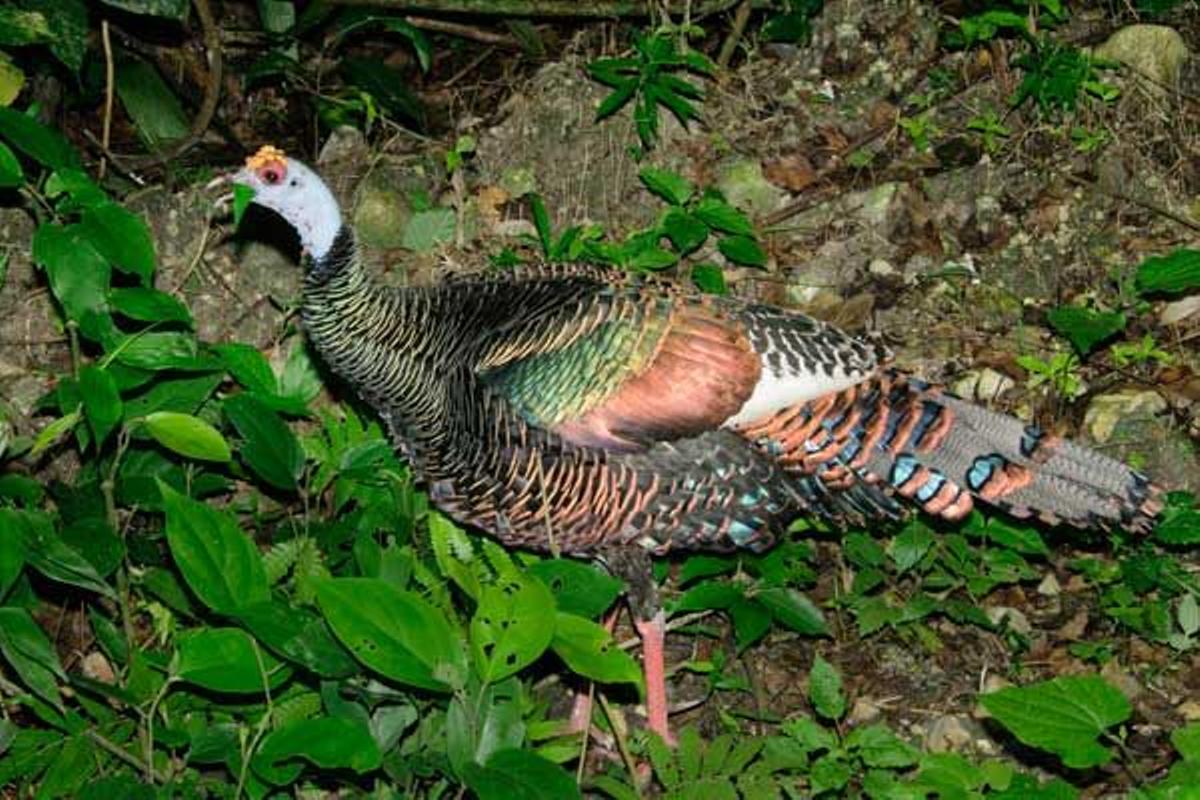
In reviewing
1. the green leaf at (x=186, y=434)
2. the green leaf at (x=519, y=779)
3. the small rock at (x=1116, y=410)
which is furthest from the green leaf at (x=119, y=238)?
the small rock at (x=1116, y=410)

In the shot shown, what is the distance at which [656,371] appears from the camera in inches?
179

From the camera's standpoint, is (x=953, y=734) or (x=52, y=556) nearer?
(x=52, y=556)

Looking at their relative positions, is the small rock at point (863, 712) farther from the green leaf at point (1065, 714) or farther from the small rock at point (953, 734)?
the green leaf at point (1065, 714)

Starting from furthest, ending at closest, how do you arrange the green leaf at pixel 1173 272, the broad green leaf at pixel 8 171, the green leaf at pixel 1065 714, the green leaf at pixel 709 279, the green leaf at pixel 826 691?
the green leaf at pixel 709 279
the green leaf at pixel 1173 272
the green leaf at pixel 826 691
the broad green leaf at pixel 8 171
the green leaf at pixel 1065 714

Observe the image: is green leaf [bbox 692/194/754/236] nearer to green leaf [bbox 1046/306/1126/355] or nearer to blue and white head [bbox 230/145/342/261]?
green leaf [bbox 1046/306/1126/355]

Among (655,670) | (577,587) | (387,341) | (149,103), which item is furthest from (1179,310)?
(149,103)

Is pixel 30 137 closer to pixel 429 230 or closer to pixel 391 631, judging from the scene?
pixel 391 631

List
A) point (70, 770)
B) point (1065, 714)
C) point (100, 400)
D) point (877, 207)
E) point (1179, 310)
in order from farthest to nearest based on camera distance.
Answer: point (877, 207), point (1179, 310), point (70, 770), point (100, 400), point (1065, 714)

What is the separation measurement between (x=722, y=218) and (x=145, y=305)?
2070 mm

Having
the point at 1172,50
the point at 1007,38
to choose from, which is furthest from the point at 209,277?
→ the point at 1172,50

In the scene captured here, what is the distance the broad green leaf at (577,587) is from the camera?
4297mm

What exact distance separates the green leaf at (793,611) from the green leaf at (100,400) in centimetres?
178

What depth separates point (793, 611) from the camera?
4.95 metres

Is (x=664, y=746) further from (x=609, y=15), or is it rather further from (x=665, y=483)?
(x=609, y=15)
